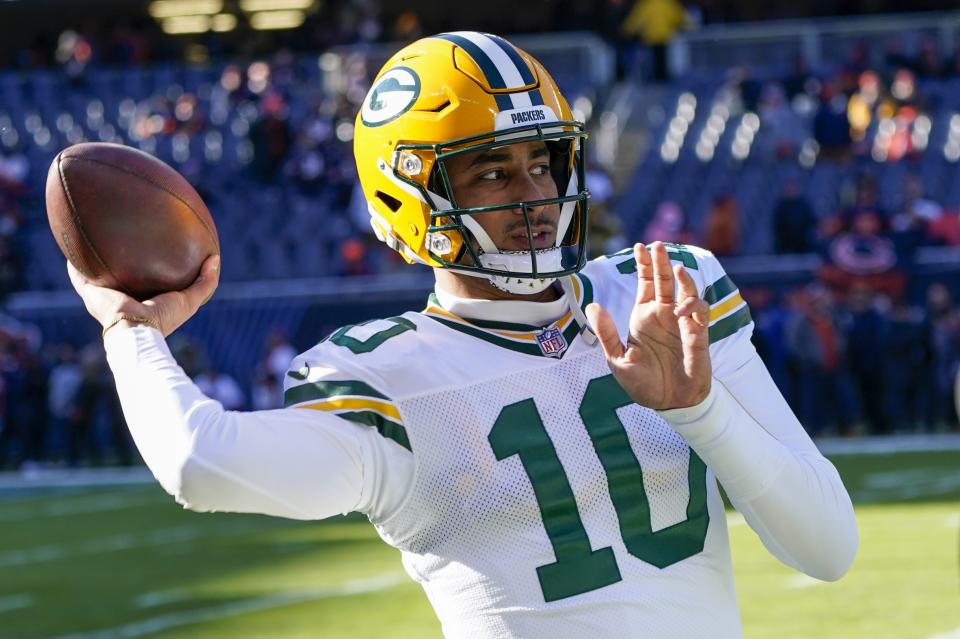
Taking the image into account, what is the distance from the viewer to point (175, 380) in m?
2.13

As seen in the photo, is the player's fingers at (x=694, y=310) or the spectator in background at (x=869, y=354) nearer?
the player's fingers at (x=694, y=310)

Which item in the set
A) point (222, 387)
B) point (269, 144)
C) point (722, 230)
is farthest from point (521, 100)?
point (269, 144)

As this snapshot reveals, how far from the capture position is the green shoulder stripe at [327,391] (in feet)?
7.48

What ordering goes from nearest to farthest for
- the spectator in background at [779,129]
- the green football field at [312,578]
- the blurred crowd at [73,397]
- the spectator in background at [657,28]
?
the green football field at [312,578], the blurred crowd at [73,397], the spectator in background at [779,129], the spectator in background at [657,28]

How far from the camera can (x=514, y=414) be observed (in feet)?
7.73

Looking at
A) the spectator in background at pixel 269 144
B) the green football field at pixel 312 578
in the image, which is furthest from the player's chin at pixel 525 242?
the spectator in background at pixel 269 144

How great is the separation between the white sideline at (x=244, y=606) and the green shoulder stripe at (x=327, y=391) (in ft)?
14.0

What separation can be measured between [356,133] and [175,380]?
754 mm

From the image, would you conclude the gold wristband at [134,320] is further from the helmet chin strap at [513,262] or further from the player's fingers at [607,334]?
the player's fingers at [607,334]

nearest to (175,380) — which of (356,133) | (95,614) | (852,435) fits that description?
(356,133)

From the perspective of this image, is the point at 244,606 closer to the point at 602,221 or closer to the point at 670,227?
the point at 602,221

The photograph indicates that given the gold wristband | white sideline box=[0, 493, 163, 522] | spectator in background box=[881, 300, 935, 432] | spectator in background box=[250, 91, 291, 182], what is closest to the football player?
the gold wristband

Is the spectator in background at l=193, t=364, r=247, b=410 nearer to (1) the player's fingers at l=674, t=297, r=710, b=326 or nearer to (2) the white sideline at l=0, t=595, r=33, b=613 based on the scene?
(2) the white sideline at l=0, t=595, r=33, b=613

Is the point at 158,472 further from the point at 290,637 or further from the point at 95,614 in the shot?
the point at 95,614
